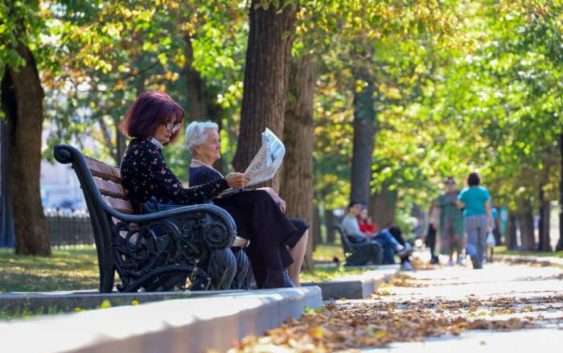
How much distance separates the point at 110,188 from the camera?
420 inches

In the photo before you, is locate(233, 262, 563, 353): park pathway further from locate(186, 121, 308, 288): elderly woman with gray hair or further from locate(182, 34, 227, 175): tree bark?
locate(182, 34, 227, 175): tree bark

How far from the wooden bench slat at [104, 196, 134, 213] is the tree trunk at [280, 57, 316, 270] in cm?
1161

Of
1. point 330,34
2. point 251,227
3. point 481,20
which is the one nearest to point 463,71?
point 481,20

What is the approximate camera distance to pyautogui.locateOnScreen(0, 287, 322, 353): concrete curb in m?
4.98

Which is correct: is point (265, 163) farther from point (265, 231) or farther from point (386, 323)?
point (386, 323)

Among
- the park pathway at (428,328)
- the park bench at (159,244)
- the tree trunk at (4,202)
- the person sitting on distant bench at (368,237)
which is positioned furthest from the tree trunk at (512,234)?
the park bench at (159,244)

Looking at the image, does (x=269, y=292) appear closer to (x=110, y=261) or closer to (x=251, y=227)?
(x=110, y=261)

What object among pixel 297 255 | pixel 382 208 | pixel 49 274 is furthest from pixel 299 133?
pixel 382 208

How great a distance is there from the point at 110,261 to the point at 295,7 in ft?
23.7

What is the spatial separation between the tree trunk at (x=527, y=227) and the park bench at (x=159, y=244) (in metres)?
47.9

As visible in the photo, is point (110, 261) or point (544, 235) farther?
point (544, 235)

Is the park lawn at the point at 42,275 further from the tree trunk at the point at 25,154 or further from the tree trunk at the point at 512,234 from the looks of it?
the tree trunk at the point at 512,234

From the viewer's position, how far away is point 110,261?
10141 millimetres

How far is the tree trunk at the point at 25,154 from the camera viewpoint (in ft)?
94.9
